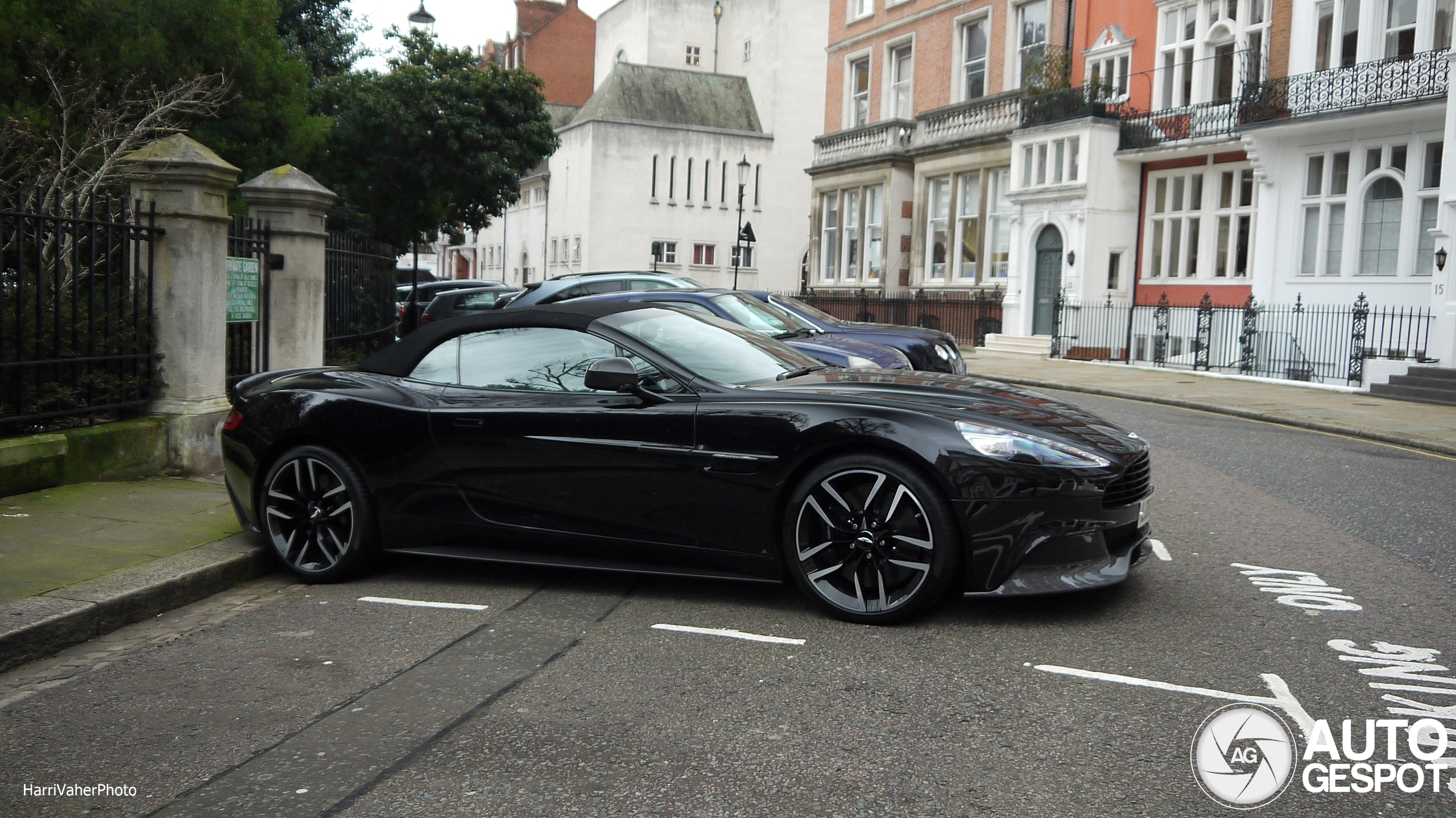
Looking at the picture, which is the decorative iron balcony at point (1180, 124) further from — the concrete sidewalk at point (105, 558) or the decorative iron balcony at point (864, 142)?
the concrete sidewalk at point (105, 558)

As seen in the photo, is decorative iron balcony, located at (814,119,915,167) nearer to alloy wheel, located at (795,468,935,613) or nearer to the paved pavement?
the paved pavement

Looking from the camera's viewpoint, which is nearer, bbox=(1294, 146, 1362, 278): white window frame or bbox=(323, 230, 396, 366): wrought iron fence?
bbox=(323, 230, 396, 366): wrought iron fence

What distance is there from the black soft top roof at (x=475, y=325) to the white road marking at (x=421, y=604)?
1203 mm

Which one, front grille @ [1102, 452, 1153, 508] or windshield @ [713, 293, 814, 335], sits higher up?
windshield @ [713, 293, 814, 335]

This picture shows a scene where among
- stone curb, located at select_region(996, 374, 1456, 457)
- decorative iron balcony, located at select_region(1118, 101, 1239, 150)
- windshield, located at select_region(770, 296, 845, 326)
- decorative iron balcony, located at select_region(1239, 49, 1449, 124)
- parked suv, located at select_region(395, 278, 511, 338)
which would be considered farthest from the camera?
parked suv, located at select_region(395, 278, 511, 338)

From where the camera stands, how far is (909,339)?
12.6 m

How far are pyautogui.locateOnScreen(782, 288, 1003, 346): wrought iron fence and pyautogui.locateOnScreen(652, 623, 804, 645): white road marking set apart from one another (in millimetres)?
26686

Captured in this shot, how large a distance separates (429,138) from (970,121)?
15.4 m

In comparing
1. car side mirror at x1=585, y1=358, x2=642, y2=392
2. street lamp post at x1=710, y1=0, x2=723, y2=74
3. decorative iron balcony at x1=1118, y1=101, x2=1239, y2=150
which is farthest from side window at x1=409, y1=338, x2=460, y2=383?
street lamp post at x1=710, y1=0, x2=723, y2=74

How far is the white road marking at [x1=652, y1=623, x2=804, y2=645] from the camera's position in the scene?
16.4 feet

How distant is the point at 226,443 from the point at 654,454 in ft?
8.46

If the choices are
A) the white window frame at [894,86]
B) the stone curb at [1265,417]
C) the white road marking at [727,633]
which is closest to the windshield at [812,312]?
the stone curb at [1265,417]

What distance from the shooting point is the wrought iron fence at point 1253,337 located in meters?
20.8

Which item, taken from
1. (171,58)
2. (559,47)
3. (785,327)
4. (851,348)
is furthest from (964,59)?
(559,47)
